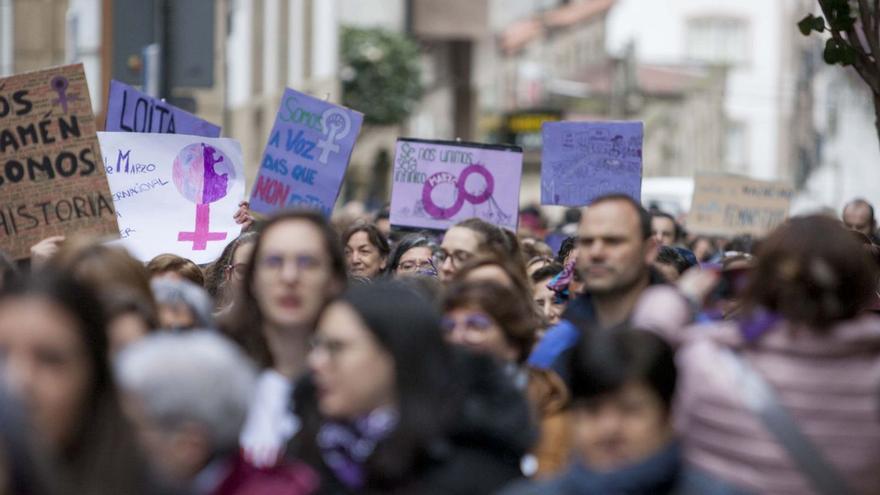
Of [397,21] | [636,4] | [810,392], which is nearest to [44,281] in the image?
[810,392]

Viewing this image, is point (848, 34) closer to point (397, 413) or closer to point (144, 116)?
point (144, 116)

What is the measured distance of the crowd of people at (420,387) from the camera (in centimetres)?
444

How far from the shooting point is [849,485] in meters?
4.84

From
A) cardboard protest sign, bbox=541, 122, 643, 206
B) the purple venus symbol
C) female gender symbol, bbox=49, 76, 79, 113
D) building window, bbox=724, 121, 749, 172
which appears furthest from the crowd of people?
building window, bbox=724, 121, 749, 172

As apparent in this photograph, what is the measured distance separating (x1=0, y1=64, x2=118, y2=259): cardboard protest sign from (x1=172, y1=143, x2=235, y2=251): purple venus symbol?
1.37 m

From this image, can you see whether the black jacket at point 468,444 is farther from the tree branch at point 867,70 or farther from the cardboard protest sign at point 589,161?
the cardboard protest sign at point 589,161

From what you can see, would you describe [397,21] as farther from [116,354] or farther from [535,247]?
[116,354]

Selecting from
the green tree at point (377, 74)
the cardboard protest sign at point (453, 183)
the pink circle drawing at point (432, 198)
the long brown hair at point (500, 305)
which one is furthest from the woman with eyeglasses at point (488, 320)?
the green tree at point (377, 74)

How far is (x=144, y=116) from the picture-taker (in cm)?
1128

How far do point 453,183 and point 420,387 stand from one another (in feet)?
22.7

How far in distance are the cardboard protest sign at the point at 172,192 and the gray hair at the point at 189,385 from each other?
221 inches

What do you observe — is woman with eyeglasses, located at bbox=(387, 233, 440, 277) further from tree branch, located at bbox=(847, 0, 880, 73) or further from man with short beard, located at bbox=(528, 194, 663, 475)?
man with short beard, located at bbox=(528, 194, 663, 475)

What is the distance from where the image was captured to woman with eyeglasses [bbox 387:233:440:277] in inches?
389

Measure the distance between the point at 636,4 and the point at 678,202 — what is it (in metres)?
57.7
